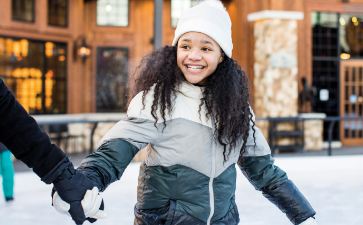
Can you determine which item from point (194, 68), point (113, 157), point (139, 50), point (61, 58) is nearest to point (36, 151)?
point (113, 157)

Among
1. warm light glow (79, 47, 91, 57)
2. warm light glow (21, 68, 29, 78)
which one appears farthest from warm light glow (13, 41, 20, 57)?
warm light glow (79, 47, 91, 57)

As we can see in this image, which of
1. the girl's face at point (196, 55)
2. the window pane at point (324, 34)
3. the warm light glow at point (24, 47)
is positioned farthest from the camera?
the window pane at point (324, 34)

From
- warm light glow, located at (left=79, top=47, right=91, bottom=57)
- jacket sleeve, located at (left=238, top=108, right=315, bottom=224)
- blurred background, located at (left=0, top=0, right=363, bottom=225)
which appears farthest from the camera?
warm light glow, located at (left=79, top=47, right=91, bottom=57)

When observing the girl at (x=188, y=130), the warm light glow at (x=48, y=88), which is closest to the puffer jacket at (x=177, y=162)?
the girl at (x=188, y=130)

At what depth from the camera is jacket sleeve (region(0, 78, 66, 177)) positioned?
1.26 metres

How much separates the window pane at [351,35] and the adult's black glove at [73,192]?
1138 centimetres

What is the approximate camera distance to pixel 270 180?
186 cm

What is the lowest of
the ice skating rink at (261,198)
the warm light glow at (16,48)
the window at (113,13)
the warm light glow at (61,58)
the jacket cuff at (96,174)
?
the ice skating rink at (261,198)

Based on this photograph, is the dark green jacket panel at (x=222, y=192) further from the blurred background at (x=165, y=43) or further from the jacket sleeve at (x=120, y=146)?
the blurred background at (x=165, y=43)

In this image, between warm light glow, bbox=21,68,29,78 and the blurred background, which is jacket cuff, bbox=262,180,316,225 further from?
warm light glow, bbox=21,68,29,78

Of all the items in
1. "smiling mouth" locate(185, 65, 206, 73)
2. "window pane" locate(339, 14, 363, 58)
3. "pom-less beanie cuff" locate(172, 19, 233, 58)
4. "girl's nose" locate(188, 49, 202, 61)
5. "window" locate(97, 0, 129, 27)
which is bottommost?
"smiling mouth" locate(185, 65, 206, 73)

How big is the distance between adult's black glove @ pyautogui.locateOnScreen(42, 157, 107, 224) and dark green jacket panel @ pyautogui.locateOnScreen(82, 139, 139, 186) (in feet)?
0.43

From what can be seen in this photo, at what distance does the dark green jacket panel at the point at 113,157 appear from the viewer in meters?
1.46

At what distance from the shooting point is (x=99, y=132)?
10.2 meters
